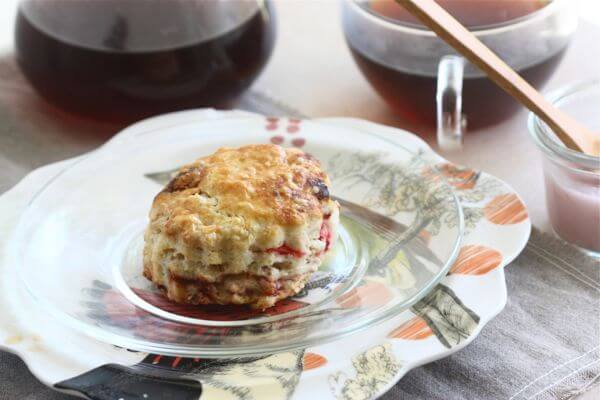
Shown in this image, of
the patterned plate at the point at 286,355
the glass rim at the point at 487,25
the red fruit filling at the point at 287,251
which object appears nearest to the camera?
the patterned plate at the point at 286,355

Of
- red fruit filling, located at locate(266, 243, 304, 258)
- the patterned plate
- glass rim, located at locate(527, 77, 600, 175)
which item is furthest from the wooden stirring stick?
red fruit filling, located at locate(266, 243, 304, 258)

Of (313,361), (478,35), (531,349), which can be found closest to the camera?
(313,361)

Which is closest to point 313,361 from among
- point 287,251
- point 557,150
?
point 287,251

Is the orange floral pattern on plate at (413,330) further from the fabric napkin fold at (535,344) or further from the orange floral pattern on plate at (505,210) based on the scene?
the orange floral pattern on plate at (505,210)

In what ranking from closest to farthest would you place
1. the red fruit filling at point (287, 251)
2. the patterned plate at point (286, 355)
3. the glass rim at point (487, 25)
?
the patterned plate at point (286, 355)
the red fruit filling at point (287, 251)
the glass rim at point (487, 25)

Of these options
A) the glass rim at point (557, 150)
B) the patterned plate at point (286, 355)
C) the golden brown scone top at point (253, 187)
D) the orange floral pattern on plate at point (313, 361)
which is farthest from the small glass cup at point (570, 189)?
the orange floral pattern on plate at point (313, 361)

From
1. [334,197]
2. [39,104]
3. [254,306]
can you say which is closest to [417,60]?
[334,197]

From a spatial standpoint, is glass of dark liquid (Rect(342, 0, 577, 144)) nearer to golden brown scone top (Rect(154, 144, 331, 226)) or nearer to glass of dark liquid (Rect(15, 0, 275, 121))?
glass of dark liquid (Rect(15, 0, 275, 121))

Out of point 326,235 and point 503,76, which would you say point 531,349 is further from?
point 503,76

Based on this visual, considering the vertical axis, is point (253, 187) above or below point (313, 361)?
above
